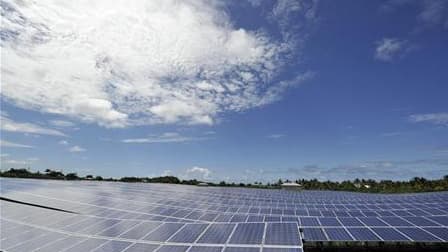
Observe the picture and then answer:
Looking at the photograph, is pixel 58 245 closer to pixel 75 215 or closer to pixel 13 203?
pixel 75 215

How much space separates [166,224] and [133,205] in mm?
8646

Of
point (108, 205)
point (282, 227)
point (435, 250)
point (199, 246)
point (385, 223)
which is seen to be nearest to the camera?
point (199, 246)

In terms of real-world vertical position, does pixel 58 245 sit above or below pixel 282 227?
below

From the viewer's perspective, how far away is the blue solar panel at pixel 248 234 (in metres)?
12.3

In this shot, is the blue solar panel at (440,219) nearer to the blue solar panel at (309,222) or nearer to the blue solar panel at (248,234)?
the blue solar panel at (309,222)

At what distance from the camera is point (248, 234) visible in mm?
13141

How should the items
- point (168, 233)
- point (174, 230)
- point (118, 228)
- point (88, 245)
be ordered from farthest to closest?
point (118, 228) → point (174, 230) → point (168, 233) → point (88, 245)

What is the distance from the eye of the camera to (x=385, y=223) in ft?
58.3

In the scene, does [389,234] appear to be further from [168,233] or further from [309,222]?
[168,233]

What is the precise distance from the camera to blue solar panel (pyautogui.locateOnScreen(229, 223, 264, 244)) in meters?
12.3

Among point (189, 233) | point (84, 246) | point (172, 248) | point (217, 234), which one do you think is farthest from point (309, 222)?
point (84, 246)

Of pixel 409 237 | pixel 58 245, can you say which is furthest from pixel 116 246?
pixel 409 237

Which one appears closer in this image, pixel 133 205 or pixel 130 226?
pixel 130 226

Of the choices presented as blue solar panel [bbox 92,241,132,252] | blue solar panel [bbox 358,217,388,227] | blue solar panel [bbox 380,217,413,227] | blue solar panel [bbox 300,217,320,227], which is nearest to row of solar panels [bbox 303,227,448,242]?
blue solar panel [bbox 358,217,388,227]
